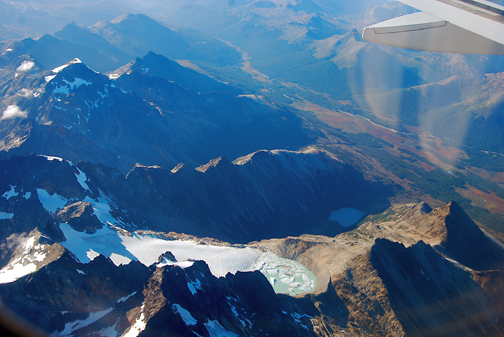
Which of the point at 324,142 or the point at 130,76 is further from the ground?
the point at 130,76

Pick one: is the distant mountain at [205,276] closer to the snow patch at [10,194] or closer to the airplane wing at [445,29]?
the snow patch at [10,194]

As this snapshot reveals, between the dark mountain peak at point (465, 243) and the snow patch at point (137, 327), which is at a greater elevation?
the snow patch at point (137, 327)

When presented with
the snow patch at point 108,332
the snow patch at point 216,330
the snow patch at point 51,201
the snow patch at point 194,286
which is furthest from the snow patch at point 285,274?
the snow patch at point 51,201

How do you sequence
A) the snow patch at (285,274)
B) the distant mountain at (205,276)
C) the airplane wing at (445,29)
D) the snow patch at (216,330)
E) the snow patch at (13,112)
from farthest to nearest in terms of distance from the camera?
the snow patch at (13,112), the snow patch at (285,274), the snow patch at (216,330), the distant mountain at (205,276), the airplane wing at (445,29)

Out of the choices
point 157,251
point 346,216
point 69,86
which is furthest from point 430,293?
point 69,86

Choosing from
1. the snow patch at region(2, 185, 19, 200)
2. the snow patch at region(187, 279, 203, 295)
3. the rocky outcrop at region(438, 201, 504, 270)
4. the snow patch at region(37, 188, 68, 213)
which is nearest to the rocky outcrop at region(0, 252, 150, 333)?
the snow patch at region(187, 279, 203, 295)

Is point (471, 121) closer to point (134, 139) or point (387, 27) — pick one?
point (134, 139)

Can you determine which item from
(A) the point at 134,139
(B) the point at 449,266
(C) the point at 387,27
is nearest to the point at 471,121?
(B) the point at 449,266

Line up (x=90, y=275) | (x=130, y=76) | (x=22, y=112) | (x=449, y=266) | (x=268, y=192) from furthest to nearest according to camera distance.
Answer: (x=130, y=76) → (x=22, y=112) → (x=268, y=192) → (x=449, y=266) → (x=90, y=275)

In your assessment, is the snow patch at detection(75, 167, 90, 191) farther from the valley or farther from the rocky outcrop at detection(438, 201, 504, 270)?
the rocky outcrop at detection(438, 201, 504, 270)
